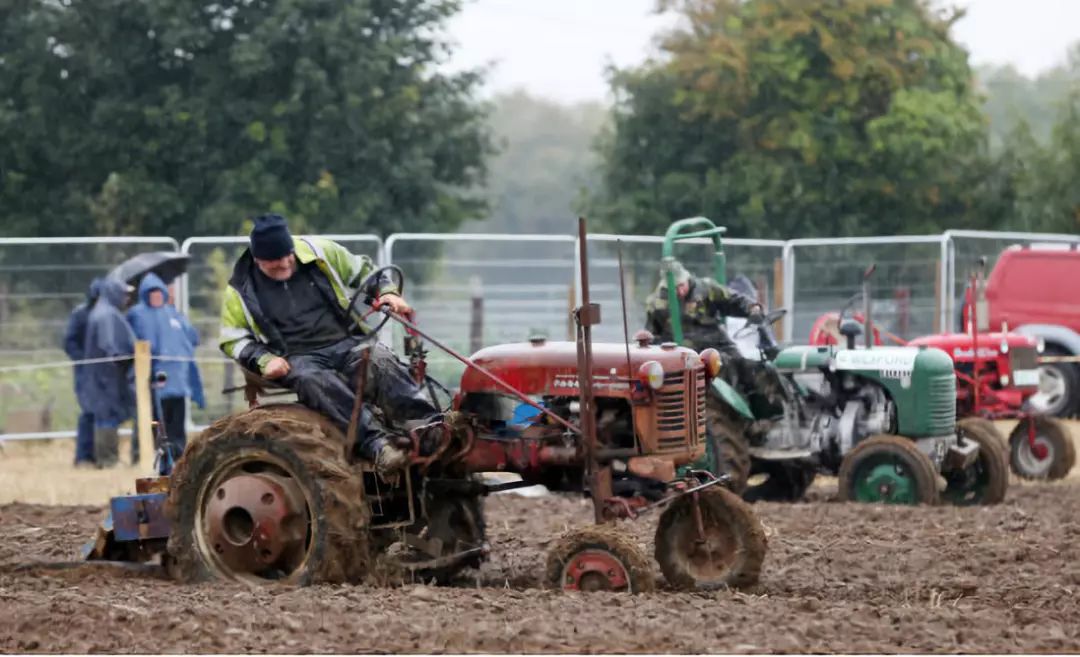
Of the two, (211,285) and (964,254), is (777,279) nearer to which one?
(964,254)

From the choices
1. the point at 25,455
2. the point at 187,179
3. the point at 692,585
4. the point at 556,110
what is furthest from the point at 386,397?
the point at 556,110

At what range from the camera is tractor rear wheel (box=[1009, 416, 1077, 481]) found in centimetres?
1652

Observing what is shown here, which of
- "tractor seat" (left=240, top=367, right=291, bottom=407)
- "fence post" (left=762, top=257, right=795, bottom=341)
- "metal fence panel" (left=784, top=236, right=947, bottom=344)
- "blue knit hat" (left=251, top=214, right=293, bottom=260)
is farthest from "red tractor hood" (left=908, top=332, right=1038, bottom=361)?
"blue knit hat" (left=251, top=214, right=293, bottom=260)

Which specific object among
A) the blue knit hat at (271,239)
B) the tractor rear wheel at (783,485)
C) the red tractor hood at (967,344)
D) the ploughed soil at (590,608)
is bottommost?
the tractor rear wheel at (783,485)

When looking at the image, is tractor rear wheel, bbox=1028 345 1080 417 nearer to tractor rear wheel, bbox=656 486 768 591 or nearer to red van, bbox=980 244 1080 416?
red van, bbox=980 244 1080 416

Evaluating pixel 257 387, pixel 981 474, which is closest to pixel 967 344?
pixel 981 474

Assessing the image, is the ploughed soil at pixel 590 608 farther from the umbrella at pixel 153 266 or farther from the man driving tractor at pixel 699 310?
the umbrella at pixel 153 266

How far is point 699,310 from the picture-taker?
13547mm

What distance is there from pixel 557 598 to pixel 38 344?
10804mm

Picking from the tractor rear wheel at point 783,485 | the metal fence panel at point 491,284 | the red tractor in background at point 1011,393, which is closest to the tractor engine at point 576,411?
the tractor rear wheel at point 783,485

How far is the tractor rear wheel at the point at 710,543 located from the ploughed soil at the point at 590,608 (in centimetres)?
12

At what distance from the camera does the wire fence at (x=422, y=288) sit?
17.8 m

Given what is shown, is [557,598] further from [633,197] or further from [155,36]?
[633,197]

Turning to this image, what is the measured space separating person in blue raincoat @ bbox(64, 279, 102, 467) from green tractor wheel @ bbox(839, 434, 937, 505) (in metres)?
6.87
